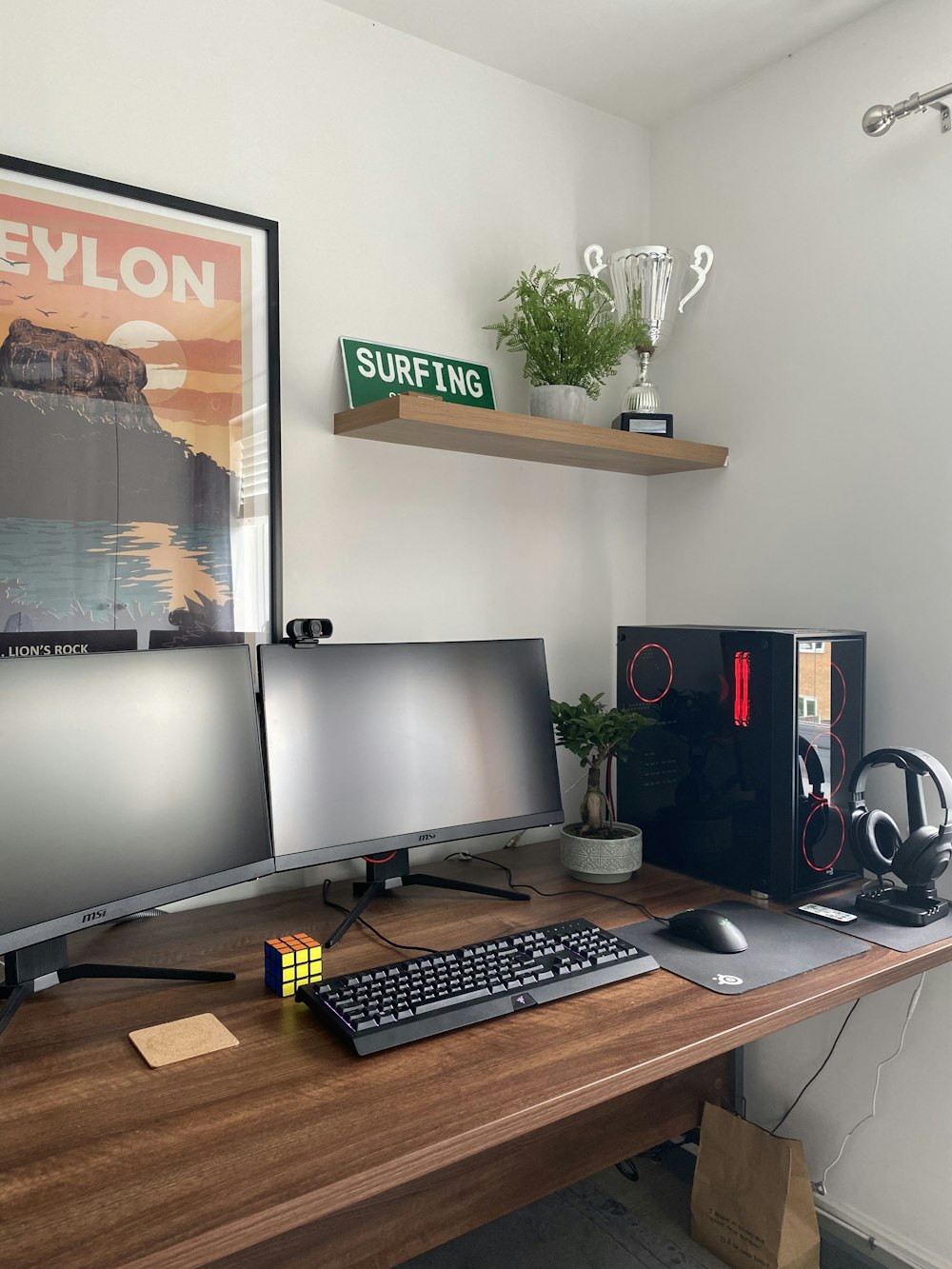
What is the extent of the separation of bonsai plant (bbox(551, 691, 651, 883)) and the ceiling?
1.39m

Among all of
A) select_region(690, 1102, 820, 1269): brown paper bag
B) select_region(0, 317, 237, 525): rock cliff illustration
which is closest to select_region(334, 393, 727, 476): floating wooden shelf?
select_region(0, 317, 237, 525): rock cliff illustration

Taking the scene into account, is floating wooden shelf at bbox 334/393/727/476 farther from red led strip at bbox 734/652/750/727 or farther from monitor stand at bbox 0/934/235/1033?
A: monitor stand at bbox 0/934/235/1033

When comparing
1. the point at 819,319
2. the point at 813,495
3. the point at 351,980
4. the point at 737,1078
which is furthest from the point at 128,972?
the point at 819,319

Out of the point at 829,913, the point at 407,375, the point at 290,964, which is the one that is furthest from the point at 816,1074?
the point at 407,375

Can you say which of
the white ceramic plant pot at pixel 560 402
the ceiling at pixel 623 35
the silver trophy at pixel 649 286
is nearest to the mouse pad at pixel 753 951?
the white ceramic plant pot at pixel 560 402

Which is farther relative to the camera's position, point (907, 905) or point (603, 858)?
point (603, 858)

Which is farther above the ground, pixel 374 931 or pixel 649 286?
pixel 649 286

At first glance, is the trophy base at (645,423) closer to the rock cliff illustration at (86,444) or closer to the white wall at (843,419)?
the white wall at (843,419)

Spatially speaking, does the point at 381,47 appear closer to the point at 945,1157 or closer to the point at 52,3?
the point at 52,3

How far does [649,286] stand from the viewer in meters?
2.14

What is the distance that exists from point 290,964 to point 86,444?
3.00 ft

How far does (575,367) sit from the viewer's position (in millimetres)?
1996

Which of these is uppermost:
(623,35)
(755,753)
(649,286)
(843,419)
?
(623,35)

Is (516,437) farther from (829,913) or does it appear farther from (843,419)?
(829,913)
